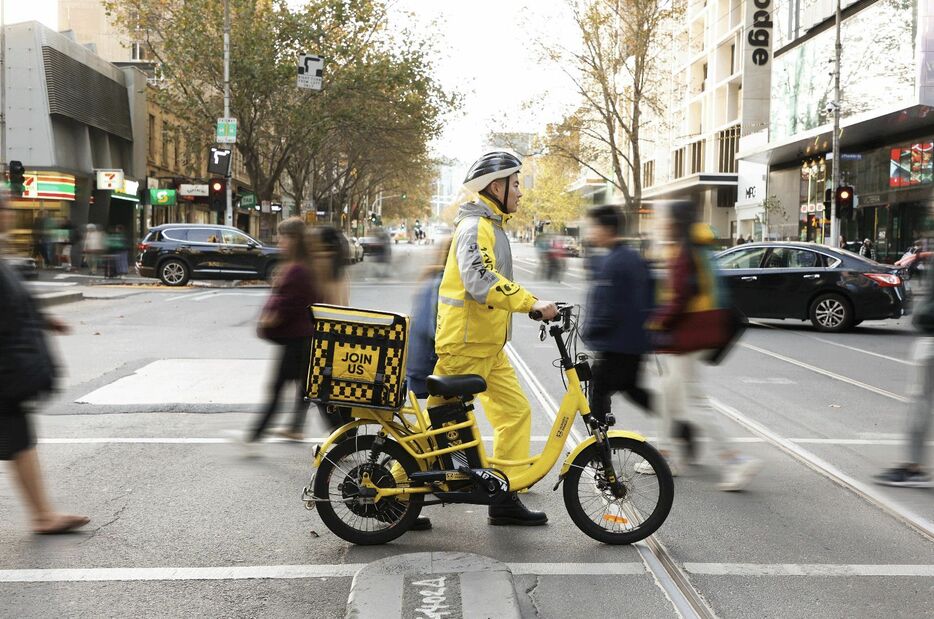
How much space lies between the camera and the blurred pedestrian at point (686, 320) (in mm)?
5629

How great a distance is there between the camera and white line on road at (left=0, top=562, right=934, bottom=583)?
4281 mm

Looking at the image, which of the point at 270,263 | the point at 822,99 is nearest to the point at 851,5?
the point at 822,99

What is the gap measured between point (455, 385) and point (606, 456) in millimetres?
880

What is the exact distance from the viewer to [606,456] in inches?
189

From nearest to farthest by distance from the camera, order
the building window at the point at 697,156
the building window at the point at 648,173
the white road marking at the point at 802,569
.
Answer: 1. the white road marking at the point at 802,569
2. the building window at the point at 697,156
3. the building window at the point at 648,173

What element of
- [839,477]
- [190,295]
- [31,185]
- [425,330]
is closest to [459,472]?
[425,330]

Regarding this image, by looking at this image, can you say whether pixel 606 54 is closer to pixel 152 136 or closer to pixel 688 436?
pixel 152 136

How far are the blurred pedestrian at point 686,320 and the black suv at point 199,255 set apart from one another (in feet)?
71.2

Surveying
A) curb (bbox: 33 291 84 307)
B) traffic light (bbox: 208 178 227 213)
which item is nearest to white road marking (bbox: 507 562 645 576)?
curb (bbox: 33 291 84 307)

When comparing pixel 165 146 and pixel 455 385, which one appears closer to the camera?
pixel 455 385

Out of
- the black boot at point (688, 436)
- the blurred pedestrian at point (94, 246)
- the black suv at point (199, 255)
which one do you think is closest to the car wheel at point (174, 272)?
the black suv at point (199, 255)

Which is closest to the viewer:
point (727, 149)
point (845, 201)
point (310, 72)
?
point (845, 201)

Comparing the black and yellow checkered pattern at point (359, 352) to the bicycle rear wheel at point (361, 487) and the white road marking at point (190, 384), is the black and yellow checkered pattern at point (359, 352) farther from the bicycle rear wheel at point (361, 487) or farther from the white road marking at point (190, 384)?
the white road marking at point (190, 384)

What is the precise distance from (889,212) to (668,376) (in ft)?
102
